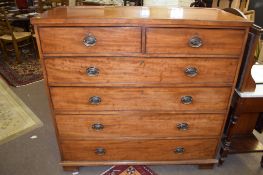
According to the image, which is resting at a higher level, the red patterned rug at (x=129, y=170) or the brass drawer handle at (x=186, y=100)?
the brass drawer handle at (x=186, y=100)

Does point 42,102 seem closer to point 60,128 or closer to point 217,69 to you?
point 60,128

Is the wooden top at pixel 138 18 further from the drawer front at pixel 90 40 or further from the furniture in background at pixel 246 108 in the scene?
the furniture in background at pixel 246 108

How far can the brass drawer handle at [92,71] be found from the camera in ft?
4.75

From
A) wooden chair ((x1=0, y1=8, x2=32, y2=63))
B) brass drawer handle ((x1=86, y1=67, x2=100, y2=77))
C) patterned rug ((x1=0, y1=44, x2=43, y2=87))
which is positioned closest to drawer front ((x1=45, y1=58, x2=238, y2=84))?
brass drawer handle ((x1=86, y1=67, x2=100, y2=77))

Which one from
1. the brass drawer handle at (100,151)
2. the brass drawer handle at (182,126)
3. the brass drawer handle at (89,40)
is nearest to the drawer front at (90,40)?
the brass drawer handle at (89,40)

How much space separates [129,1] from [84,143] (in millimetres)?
3967

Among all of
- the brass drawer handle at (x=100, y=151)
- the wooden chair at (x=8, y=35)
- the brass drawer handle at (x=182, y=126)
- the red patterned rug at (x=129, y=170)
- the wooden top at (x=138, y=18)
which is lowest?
the red patterned rug at (x=129, y=170)

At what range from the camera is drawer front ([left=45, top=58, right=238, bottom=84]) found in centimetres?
143

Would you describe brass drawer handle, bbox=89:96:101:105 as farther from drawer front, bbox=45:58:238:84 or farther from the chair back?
the chair back

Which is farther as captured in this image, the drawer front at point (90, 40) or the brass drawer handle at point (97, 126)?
the brass drawer handle at point (97, 126)

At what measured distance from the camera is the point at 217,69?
1476 millimetres

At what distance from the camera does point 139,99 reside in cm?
158

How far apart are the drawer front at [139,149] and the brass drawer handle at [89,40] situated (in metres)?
0.81

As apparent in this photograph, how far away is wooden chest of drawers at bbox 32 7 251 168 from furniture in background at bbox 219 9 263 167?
0.15 m
